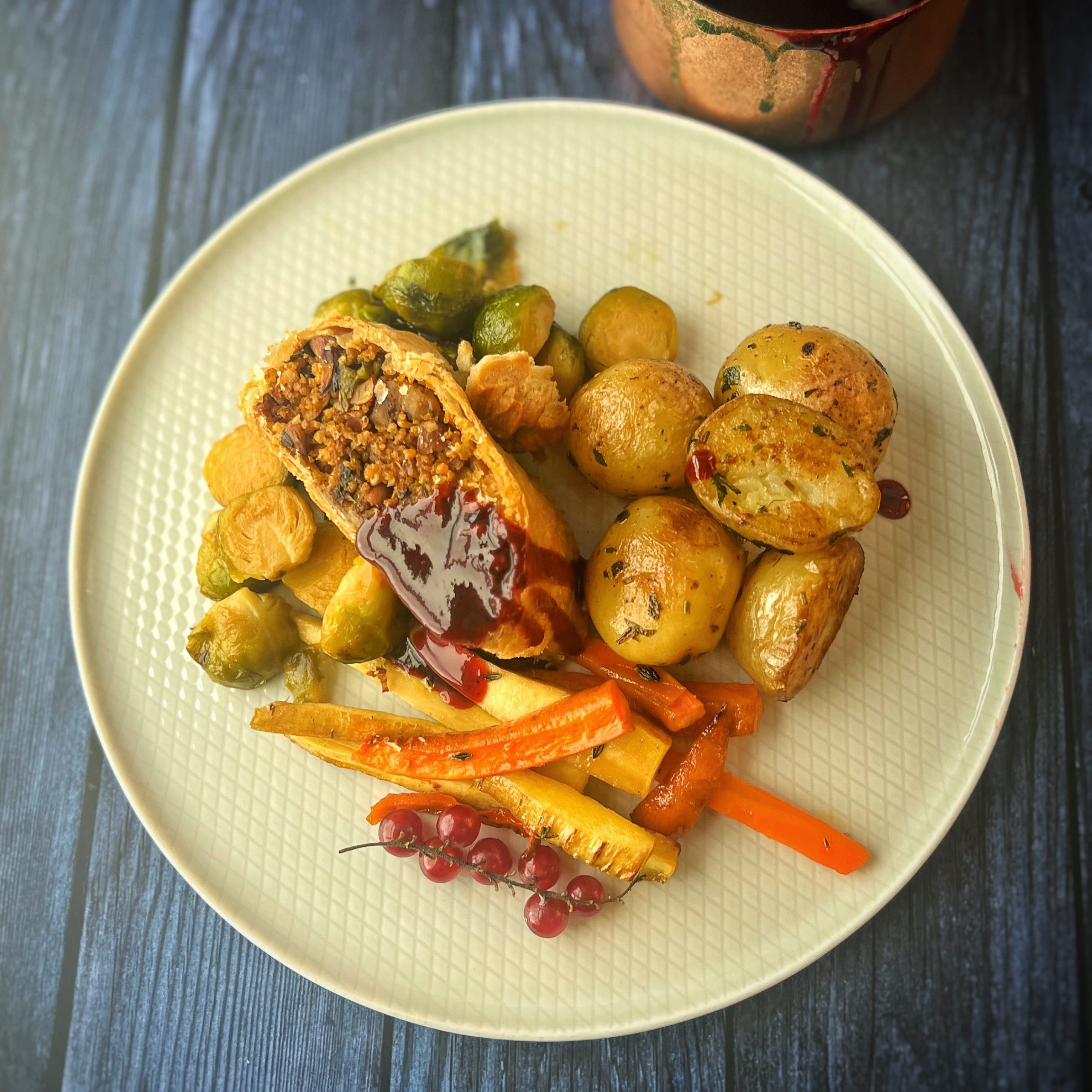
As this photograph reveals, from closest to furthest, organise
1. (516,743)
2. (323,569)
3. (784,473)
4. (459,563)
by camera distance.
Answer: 1. (784,473)
2. (459,563)
3. (516,743)
4. (323,569)

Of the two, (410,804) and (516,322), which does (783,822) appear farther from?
(516,322)

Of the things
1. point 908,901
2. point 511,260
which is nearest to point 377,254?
point 511,260

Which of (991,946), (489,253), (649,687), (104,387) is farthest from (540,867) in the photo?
(104,387)

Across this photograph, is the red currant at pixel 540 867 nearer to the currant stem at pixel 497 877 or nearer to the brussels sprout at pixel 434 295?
the currant stem at pixel 497 877

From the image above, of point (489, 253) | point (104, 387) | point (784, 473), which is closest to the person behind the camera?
point (784, 473)

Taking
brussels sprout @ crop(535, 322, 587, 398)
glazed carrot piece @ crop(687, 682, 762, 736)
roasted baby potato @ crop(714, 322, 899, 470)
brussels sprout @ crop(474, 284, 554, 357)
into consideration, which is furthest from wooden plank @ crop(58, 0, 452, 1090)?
roasted baby potato @ crop(714, 322, 899, 470)

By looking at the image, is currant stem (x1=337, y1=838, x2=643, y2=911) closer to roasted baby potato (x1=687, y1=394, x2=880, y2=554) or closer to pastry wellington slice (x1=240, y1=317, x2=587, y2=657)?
pastry wellington slice (x1=240, y1=317, x2=587, y2=657)

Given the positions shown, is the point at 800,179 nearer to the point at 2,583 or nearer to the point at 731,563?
the point at 731,563
